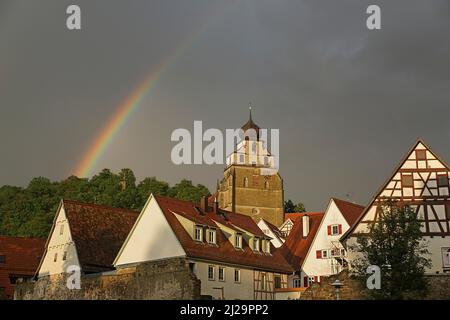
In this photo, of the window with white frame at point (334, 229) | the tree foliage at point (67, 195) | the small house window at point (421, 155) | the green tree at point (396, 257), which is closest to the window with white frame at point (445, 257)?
the small house window at point (421, 155)

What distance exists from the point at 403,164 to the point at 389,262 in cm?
1425

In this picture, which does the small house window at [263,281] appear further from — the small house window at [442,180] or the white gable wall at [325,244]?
the small house window at [442,180]

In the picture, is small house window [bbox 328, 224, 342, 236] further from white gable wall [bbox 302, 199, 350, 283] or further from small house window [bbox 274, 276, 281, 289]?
small house window [bbox 274, 276, 281, 289]

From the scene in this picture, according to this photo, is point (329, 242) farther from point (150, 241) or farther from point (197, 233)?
point (150, 241)

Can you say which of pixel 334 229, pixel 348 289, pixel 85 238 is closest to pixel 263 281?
pixel 334 229

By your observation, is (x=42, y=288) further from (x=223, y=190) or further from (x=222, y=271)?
(x=223, y=190)

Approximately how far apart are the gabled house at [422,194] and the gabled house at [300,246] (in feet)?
42.2

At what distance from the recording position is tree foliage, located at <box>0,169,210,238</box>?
90.2 m

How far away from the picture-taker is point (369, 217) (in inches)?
2002

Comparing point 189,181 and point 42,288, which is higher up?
point 189,181
